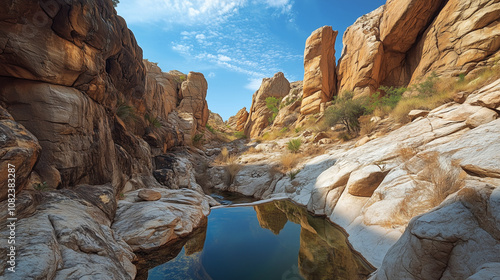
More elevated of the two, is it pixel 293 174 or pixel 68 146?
pixel 68 146

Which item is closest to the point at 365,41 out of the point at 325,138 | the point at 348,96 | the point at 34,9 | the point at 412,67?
the point at 412,67

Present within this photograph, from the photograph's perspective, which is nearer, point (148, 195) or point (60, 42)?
point (60, 42)

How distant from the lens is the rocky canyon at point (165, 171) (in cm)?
227

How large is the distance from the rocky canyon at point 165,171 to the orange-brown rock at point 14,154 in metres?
0.02

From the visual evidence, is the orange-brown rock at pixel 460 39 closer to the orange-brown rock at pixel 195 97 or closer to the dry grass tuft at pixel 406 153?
the dry grass tuft at pixel 406 153

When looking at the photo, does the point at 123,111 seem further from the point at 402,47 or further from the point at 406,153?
the point at 402,47

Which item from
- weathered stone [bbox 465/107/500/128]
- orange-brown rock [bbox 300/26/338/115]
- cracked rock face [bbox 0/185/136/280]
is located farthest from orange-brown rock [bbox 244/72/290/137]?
cracked rock face [bbox 0/185/136/280]

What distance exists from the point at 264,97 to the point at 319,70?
35.5 feet

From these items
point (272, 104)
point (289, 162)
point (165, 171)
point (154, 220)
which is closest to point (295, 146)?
point (289, 162)

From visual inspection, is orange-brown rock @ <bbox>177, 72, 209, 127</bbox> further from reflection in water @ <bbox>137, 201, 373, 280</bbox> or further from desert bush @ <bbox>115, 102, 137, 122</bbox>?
reflection in water @ <bbox>137, 201, 373, 280</bbox>

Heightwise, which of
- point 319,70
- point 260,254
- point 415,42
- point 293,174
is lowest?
point 260,254

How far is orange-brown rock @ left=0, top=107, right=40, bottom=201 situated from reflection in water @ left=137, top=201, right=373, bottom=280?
90.3 inches

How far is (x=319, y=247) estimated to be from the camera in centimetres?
455

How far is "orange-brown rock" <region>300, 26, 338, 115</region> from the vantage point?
19.1m
